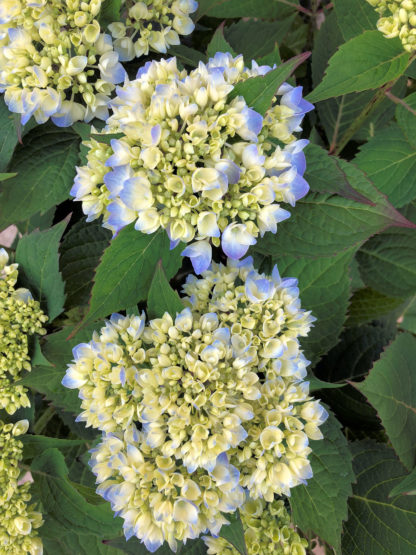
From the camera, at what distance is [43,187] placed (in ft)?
2.13

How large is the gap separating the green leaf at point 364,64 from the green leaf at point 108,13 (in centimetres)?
23

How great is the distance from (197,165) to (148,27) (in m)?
0.24

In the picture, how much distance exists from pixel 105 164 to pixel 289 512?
0.44 metres

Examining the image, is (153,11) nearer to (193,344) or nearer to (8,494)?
(193,344)

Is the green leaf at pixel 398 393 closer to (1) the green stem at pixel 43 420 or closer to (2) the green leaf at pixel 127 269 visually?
(2) the green leaf at pixel 127 269

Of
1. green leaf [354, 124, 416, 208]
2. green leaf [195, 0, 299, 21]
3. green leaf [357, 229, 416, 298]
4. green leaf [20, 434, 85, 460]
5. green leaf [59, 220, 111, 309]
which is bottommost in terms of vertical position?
green leaf [20, 434, 85, 460]

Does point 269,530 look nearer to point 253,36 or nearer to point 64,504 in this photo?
point 64,504

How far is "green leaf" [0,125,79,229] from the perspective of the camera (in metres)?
0.64

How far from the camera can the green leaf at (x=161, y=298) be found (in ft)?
1.64

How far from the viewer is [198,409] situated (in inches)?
18.3

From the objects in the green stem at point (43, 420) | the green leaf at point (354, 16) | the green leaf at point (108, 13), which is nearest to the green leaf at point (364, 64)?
the green leaf at point (354, 16)

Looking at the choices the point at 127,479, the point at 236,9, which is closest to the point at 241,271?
the point at 127,479

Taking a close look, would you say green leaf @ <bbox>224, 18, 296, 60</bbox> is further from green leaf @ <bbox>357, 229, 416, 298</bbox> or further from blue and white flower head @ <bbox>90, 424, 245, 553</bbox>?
blue and white flower head @ <bbox>90, 424, 245, 553</bbox>

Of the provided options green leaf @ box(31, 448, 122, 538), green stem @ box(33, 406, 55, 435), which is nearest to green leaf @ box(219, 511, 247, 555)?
green leaf @ box(31, 448, 122, 538)
